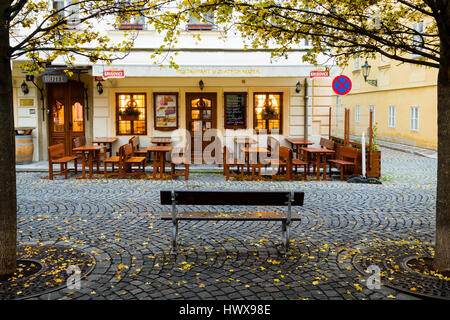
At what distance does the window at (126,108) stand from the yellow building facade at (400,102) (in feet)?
21.9

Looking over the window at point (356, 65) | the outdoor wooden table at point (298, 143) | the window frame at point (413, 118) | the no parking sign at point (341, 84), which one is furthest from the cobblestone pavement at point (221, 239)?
the window at point (356, 65)

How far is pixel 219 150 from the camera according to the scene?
15930 millimetres

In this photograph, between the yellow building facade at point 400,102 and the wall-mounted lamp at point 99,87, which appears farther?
the yellow building facade at point 400,102

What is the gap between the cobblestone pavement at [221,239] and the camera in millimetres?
4707

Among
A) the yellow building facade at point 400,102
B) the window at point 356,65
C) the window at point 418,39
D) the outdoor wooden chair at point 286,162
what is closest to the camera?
the window at point 418,39

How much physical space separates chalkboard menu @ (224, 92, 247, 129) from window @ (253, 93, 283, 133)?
38 cm

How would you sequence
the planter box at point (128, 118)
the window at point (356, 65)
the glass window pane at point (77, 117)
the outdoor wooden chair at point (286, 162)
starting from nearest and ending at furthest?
the outdoor wooden chair at point (286, 162) < the planter box at point (128, 118) < the glass window pane at point (77, 117) < the window at point (356, 65)

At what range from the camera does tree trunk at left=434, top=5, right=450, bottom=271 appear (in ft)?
16.4

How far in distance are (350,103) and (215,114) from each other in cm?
1763

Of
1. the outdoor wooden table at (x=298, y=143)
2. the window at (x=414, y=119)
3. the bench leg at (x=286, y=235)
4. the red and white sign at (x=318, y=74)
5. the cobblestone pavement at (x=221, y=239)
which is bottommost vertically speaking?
the cobblestone pavement at (x=221, y=239)

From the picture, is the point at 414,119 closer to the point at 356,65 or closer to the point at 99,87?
the point at 356,65

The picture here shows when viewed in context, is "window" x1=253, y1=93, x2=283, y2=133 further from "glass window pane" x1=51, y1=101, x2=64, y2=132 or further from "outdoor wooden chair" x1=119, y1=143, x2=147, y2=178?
"glass window pane" x1=51, y1=101, x2=64, y2=132

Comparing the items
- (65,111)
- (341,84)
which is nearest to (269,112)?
(341,84)

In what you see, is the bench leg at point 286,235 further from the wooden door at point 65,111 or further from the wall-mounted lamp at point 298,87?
the wooden door at point 65,111
